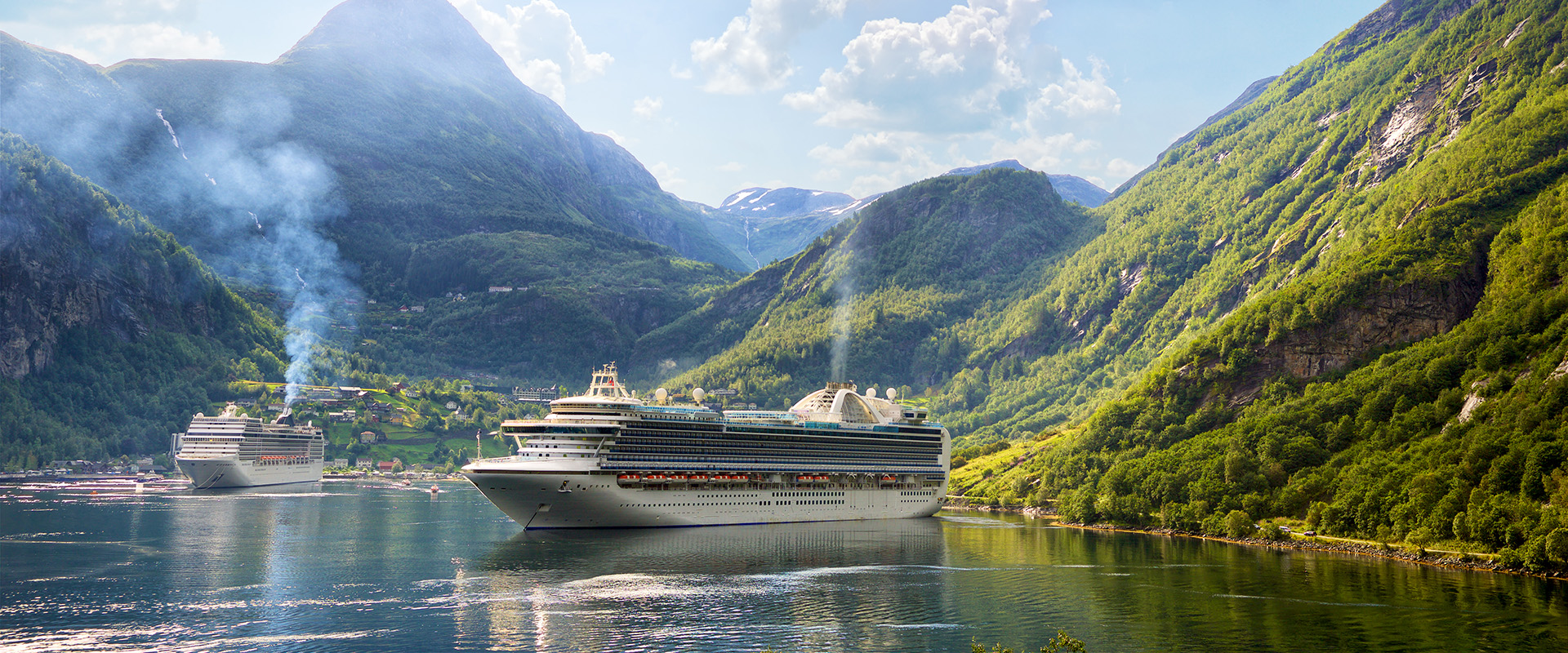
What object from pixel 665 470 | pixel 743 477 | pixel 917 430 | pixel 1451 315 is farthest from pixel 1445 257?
pixel 665 470

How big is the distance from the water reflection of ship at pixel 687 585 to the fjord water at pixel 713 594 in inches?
13.0

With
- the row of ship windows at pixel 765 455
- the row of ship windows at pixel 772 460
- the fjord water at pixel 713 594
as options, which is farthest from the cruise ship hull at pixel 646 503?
the row of ship windows at pixel 765 455

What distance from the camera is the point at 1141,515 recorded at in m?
148

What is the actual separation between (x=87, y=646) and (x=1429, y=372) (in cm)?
13733

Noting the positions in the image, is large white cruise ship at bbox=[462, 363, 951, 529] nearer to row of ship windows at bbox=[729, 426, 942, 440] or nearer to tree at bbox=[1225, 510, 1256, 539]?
row of ship windows at bbox=[729, 426, 942, 440]

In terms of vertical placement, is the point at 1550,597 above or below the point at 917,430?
below

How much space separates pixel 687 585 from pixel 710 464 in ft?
166

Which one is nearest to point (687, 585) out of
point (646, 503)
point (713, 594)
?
point (713, 594)

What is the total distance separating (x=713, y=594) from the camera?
86.0 metres

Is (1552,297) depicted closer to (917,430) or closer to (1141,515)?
(1141,515)

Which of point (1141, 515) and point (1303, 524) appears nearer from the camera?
point (1303, 524)

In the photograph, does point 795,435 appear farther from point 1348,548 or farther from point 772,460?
point 1348,548

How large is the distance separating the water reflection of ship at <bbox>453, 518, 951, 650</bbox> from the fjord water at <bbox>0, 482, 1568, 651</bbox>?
0.33m

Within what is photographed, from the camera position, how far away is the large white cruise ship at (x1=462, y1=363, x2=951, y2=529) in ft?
412
